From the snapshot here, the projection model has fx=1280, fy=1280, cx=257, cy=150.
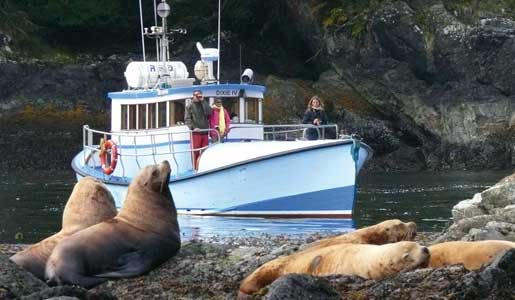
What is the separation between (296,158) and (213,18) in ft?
61.7

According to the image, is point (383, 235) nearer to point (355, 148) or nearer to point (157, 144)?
point (355, 148)

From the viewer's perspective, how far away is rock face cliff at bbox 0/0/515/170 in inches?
1323

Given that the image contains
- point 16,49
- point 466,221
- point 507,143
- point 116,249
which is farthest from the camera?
point 16,49

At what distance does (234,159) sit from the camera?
19.4 metres

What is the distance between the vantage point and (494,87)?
3434 centimetres

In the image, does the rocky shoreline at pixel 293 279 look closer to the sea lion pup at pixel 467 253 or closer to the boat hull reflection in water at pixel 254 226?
the sea lion pup at pixel 467 253

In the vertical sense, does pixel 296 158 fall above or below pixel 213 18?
below

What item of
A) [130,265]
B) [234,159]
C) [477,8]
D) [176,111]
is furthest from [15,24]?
[130,265]

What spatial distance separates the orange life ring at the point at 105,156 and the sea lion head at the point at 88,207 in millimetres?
9394

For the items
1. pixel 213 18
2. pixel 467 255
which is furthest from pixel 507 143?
pixel 467 255

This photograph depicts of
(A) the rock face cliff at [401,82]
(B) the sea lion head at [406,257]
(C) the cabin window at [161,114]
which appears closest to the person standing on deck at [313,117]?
(C) the cabin window at [161,114]

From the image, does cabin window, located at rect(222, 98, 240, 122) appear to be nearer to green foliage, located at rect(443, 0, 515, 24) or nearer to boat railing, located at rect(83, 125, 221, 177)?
boat railing, located at rect(83, 125, 221, 177)

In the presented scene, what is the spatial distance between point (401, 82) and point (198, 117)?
16.1m

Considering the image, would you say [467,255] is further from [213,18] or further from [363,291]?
[213,18]
